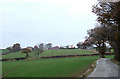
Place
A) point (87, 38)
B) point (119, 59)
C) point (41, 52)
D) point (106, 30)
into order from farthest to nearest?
point (41, 52) → point (87, 38) → point (106, 30) → point (119, 59)

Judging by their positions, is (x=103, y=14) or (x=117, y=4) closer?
(x=117, y=4)

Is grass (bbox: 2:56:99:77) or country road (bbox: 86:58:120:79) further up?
country road (bbox: 86:58:120:79)

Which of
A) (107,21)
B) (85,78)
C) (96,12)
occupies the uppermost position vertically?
(96,12)

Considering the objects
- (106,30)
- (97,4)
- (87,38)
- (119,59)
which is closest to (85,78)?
(97,4)

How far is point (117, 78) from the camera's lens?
35.1 feet

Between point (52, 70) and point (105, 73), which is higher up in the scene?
point (105, 73)

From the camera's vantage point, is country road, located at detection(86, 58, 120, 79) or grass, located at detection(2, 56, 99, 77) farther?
grass, located at detection(2, 56, 99, 77)

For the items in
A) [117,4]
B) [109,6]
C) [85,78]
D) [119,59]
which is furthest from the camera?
[119,59]

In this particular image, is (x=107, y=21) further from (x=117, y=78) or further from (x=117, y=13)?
(x=117, y=78)

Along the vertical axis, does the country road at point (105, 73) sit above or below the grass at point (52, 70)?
above

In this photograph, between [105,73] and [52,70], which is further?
[52,70]

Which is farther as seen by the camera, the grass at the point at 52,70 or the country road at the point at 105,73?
the grass at the point at 52,70

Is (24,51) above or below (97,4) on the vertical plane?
below

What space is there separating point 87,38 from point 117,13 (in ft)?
145
